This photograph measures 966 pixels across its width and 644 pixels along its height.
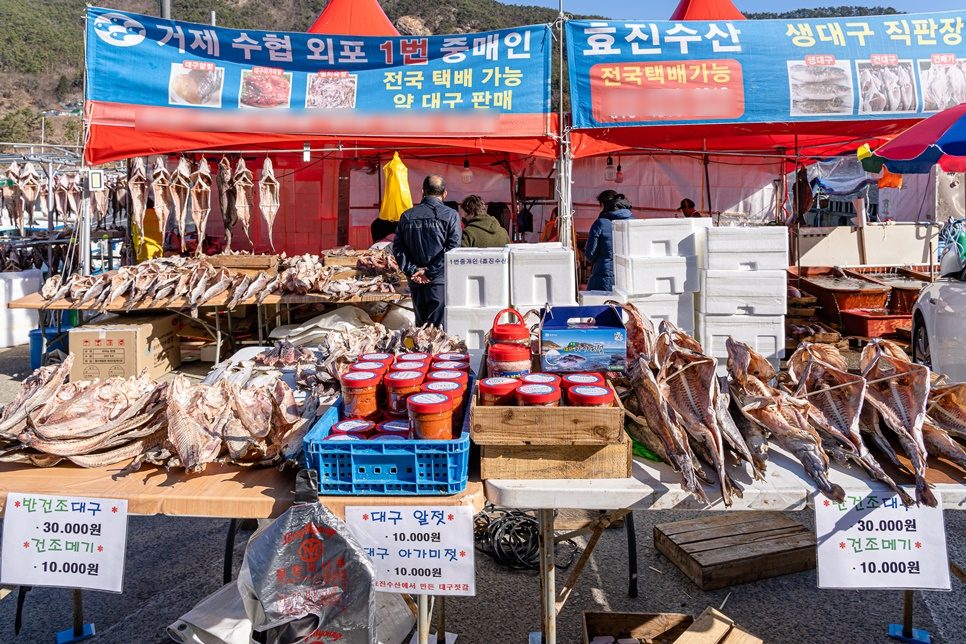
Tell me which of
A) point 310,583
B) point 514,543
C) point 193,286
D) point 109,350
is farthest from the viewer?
point 193,286

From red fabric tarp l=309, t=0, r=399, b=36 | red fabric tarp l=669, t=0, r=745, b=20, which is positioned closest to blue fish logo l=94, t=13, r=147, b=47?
red fabric tarp l=309, t=0, r=399, b=36

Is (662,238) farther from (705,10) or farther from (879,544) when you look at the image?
(705,10)

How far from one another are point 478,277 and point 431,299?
72.4 inches

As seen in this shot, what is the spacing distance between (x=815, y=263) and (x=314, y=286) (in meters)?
8.27

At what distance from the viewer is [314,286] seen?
8273 mm

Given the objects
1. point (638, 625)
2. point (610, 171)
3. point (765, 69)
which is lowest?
point (638, 625)

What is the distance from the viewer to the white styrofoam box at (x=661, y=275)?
231 inches

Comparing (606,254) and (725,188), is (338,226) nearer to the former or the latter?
(606,254)

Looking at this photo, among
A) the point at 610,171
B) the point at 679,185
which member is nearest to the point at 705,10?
the point at 679,185

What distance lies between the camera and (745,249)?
5891 mm

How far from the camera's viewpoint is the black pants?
271 inches

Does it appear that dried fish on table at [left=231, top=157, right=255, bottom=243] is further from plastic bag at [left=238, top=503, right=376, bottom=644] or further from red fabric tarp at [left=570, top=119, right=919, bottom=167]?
plastic bag at [left=238, top=503, right=376, bottom=644]

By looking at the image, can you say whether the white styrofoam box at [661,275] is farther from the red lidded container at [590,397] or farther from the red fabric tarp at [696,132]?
the red lidded container at [590,397]

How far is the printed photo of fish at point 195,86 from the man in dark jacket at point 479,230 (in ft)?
12.8
